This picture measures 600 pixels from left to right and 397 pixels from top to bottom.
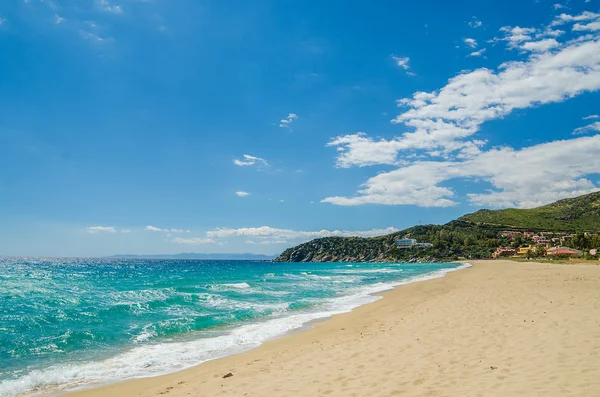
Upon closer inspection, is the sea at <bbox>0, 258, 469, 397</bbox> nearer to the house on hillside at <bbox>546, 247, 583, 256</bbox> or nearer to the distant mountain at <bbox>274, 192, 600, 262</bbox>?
the house on hillside at <bbox>546, 247, 583, 256</bbox>

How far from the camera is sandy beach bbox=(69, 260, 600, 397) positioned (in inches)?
255

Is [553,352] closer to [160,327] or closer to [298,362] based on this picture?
[298,362]

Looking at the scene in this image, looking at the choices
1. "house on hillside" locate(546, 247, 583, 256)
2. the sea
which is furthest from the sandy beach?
"house on hillside" locate(546, 247, 583, 256)

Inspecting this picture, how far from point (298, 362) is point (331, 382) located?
2290 mm

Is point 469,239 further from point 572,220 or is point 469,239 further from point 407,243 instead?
point 572,220

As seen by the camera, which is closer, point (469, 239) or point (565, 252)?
point (565, 252)

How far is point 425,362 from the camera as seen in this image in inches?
322

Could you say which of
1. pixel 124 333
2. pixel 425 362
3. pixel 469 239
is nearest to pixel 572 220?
pixel 469 239

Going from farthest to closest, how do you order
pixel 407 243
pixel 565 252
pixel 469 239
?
pixel 407 243 → pixel 469 239 → pixel 565 252

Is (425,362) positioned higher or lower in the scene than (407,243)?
lower

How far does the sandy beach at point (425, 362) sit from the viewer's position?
6.48 meters

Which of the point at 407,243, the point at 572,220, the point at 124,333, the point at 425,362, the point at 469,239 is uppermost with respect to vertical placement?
the point at 572,220

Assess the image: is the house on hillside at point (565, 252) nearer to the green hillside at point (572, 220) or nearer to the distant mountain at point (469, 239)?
the distant mountain at point (469, 239)

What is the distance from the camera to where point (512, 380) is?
641 cm
